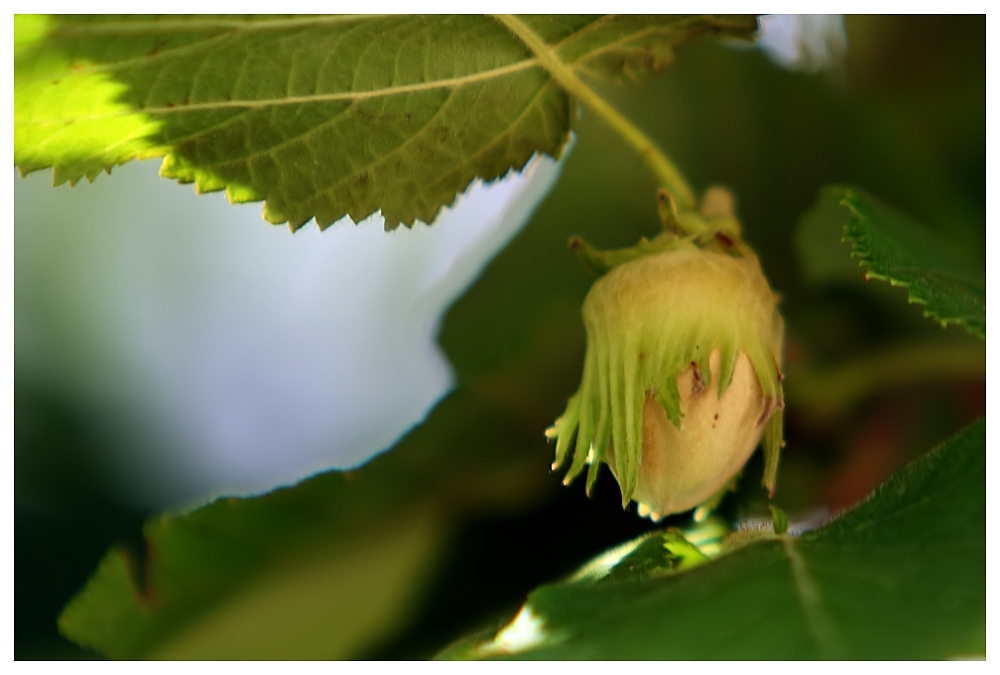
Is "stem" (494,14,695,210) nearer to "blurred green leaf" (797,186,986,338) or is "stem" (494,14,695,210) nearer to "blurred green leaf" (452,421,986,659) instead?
"blurred green leaf" (797,186,986,338)

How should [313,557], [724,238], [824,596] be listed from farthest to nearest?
[313,557] < [724,238] < [824,596]

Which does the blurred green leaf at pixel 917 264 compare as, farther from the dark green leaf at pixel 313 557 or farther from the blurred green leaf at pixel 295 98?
the dark green leaf at pixel 313 557

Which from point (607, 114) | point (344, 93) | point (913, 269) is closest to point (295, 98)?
point (344, 93)

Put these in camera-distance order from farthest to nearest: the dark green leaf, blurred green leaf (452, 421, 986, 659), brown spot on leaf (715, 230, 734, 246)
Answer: the dark green leaf, brown spot on leaf (715, 230, 734, 246), blurred green leaf (452, 421, 986, 659)

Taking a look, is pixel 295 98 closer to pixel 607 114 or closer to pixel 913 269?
pixel 607 114

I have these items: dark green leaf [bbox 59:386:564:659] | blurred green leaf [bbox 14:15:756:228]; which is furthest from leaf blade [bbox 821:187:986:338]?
dark green leaf [bbox 59:386:564:659]
